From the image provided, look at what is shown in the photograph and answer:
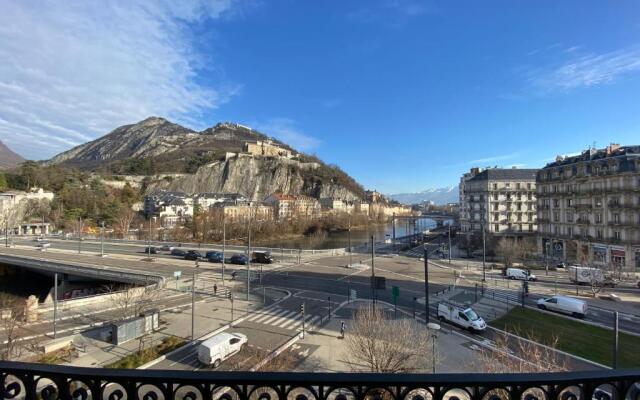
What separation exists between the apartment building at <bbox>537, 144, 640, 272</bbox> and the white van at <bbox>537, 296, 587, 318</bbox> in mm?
18979

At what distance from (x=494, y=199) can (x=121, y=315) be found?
208ft

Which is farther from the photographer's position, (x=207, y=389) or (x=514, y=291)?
(x=514, y=291)

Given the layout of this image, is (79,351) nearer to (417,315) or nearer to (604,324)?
(417,315)

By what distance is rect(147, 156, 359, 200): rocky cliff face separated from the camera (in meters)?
154

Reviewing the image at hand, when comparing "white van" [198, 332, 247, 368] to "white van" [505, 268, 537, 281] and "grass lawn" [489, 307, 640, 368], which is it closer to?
"grass lawn" [489, 307, 640, 368]

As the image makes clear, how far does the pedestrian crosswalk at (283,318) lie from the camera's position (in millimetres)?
19995

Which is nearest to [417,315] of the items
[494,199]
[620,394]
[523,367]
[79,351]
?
[523,367]

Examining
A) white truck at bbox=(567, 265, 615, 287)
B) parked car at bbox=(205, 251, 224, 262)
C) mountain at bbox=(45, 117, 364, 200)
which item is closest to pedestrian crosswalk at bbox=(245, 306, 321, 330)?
parked car at bbox=(205, 251, 224, 262)

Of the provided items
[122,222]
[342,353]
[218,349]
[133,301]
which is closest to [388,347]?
[342,353]

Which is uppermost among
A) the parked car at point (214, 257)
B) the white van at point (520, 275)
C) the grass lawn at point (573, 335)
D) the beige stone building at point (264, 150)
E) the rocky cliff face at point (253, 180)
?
the beige stone building at point (264, 150)

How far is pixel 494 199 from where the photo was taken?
64.5 m

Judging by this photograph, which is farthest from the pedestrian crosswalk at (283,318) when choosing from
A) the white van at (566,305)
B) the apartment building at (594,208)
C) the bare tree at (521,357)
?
the apartment building at (594,208)

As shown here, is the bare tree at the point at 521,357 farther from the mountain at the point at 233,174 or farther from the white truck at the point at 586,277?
the mountain at the point at 233,174

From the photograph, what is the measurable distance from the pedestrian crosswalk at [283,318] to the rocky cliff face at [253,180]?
13471 centimetres
